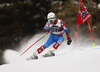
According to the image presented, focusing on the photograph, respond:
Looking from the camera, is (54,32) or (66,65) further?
(54,32)

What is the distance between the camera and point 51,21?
6.13 meters

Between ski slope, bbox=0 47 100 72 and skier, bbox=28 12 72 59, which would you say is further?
skier, bbox=28 12 72 59

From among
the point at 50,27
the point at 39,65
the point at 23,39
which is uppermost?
the point at 50,27

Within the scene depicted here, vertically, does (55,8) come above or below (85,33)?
above

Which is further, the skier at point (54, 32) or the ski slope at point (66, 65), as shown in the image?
the skier at point (54, 32)

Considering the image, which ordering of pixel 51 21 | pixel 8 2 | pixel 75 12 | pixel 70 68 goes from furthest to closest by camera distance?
pixel 8 2, pixel 75 12, pixel 51 21, pixel 70 68

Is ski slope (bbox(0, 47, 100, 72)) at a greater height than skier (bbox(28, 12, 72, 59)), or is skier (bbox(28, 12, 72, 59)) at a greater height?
skier (bbox(28, 12, 72, 59))

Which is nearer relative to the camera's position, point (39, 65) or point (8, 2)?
point (39, 65)

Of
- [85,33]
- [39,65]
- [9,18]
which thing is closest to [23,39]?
[9,18]

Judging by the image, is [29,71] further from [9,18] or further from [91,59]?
[9,18]

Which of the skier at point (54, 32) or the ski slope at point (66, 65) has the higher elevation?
the skier at point (54, 32)

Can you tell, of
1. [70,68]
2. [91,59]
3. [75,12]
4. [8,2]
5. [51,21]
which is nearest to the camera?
[70,68]

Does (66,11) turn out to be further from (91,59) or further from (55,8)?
(91,59)

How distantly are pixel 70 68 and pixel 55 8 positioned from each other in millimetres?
9235
